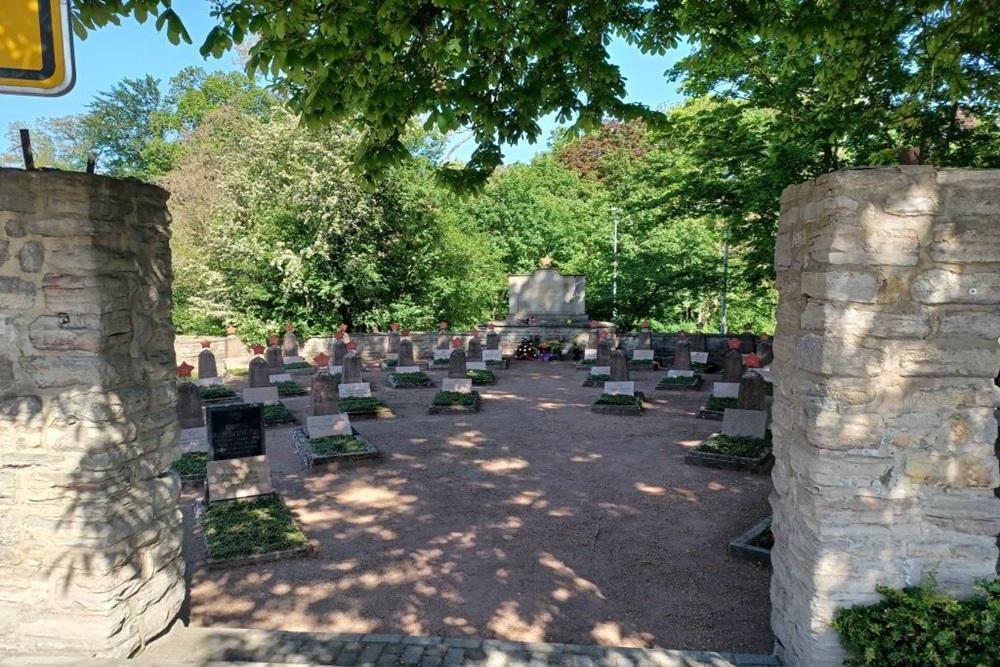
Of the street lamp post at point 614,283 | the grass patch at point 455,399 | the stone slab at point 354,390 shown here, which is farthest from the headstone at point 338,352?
the street lamp post at point 614,283

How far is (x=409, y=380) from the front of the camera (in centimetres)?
1631

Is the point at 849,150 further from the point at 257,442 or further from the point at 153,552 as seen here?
the point at 153,552

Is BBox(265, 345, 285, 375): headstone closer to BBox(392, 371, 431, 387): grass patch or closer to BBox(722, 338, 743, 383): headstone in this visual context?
BBox(392, 371, 431, 387): grass patch

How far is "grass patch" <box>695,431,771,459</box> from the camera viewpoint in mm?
9320

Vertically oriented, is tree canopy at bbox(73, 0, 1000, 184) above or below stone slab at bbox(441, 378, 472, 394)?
above

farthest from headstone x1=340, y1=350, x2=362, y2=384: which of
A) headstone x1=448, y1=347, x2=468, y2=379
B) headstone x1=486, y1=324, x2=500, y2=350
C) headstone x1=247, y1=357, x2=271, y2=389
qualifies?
headstone x1=486, y1=324, x2=500, y2=350

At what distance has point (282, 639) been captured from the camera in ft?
13.9

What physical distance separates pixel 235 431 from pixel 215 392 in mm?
7300

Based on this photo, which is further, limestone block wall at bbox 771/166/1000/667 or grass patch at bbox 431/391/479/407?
grass patch at bbox 431/391/479/407

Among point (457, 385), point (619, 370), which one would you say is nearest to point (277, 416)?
point (457, 385)

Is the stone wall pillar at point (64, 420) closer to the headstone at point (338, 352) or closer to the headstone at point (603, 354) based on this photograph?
the headstone at point (338, 352)

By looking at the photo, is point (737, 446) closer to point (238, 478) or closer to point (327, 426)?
point (327, 426)

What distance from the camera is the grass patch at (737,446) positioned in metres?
9.32

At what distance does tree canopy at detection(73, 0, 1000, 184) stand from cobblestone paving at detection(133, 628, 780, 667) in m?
4.49
